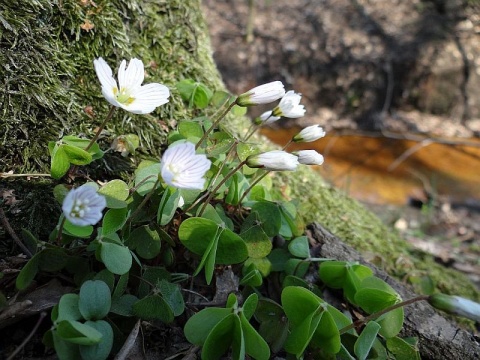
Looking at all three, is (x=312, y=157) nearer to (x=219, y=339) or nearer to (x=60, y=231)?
(x=219, y=339)

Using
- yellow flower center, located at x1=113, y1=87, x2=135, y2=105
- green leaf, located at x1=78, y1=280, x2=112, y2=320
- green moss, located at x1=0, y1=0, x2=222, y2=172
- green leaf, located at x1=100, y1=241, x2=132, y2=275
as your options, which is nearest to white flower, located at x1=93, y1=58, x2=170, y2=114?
yellow flower center, located at x1=113, y1=87, x2=135, y2=105

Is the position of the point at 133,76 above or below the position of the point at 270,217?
above

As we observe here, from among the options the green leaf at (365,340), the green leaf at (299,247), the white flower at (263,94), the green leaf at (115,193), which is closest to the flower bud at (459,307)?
the green leaf at (365,340)

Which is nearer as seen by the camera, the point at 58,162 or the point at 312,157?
the point at 58,162

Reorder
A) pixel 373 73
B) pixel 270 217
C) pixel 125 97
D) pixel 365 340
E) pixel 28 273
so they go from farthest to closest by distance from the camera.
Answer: pixel 373 73, pixel 270 217, pixel 125 97, pixel 365 340, pixel 28 273

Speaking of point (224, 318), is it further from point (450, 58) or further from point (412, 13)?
point (412, 13)

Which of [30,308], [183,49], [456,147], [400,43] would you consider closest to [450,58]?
[400,43]

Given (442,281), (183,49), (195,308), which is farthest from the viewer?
(442,281)

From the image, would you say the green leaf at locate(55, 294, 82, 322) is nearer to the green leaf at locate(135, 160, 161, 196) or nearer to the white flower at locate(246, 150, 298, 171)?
the green leaf at locate(135, 160, 161, 196)

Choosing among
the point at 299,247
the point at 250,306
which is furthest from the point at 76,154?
the point at 299,247
